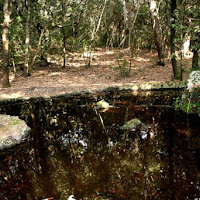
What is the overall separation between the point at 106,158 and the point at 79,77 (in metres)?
8.22

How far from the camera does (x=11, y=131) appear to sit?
18.2 ft

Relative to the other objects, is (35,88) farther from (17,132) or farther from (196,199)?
(196,199)

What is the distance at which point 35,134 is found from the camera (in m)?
5.78

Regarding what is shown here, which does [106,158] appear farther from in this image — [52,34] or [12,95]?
[52,34]

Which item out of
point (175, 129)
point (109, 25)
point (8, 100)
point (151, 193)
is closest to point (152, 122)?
point (175, 129)

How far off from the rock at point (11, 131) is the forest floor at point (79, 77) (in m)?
2.87

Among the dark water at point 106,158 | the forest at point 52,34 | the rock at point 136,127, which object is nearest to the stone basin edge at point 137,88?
the dark water at point 106,158

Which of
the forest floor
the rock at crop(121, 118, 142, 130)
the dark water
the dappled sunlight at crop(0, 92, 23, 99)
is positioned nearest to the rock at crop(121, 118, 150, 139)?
the rock at crop(121, 118, 142, 130)

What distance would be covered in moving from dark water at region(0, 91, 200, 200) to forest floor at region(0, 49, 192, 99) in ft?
7.86

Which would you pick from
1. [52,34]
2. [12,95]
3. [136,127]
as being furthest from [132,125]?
[52,34]

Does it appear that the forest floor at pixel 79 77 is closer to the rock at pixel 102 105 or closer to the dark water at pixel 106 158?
the rock at pixel 102 105

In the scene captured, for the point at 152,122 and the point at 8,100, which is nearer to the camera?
the point at 152,122

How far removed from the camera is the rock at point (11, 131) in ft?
17.0

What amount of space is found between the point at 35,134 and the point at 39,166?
1.63 meters
